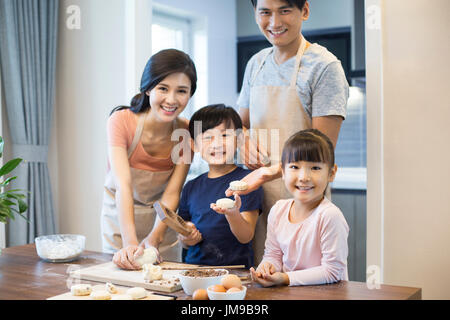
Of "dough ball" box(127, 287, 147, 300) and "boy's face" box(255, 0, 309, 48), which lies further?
"boy's face" box(255, 0, 309, 48)

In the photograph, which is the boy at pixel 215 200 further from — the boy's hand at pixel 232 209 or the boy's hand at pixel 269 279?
the boy's hand at pixel 269 279

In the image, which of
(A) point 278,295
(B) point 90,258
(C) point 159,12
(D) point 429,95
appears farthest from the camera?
(C) point 159,12

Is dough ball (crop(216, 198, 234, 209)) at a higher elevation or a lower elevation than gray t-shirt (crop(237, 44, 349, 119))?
lower

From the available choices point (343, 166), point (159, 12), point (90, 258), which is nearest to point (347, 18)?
point (343, 166)

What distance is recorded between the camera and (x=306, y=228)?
1396 mm

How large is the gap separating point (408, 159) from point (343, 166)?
1.88 m

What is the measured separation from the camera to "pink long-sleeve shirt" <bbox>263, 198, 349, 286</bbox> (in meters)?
1.32

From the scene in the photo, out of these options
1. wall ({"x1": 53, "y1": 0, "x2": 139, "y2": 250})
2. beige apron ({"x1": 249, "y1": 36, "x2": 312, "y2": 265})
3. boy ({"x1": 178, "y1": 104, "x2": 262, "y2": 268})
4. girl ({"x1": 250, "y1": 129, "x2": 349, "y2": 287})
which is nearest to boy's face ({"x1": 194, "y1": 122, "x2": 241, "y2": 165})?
boy ({"x1": 178, "y1": 104, "x2": 262, "y2": 268})

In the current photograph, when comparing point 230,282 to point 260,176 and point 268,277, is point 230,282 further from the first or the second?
point 260,176

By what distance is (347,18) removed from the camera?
3.76 meters

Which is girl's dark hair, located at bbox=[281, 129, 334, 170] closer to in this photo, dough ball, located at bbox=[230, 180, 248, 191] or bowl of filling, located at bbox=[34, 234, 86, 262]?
dough ball, located at bbox=[230, 180, 248, 191]

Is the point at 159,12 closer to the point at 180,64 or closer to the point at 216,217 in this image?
the point at 180,64

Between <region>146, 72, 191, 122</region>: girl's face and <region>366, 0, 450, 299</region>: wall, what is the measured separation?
30.6 inches

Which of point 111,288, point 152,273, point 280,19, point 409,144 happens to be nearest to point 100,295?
point 111,288
